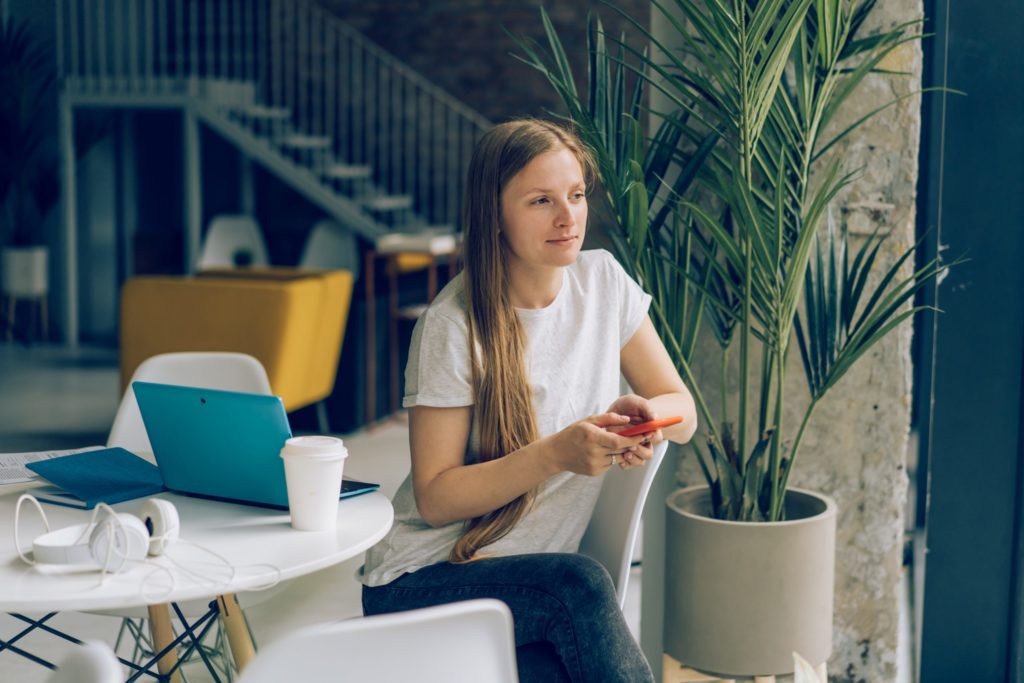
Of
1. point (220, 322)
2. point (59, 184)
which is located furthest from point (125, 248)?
point (220, 322)

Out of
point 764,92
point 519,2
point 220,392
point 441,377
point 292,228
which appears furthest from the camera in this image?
point 292,228

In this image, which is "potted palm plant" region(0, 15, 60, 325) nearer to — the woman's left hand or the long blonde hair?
the long blonde hair

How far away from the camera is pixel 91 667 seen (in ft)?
3.21

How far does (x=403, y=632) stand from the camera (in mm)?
1034

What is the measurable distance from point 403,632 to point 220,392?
24.5 inches

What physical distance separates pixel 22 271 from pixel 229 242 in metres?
1.33

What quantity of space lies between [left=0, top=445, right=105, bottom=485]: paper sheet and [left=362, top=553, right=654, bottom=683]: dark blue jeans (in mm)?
585

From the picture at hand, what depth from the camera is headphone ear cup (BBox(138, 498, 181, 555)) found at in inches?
57.3

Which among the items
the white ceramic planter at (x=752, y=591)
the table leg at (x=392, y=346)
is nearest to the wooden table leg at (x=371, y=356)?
the table leg at (x=392, y=346)

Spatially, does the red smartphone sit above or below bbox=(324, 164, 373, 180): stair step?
below

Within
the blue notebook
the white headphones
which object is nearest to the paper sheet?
the blue notebook

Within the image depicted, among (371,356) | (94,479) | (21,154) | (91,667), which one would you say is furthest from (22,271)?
(91,667)

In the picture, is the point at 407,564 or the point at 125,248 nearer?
the point at 407,564

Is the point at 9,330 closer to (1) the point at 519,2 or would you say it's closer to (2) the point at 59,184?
(2) the point at 59,184
